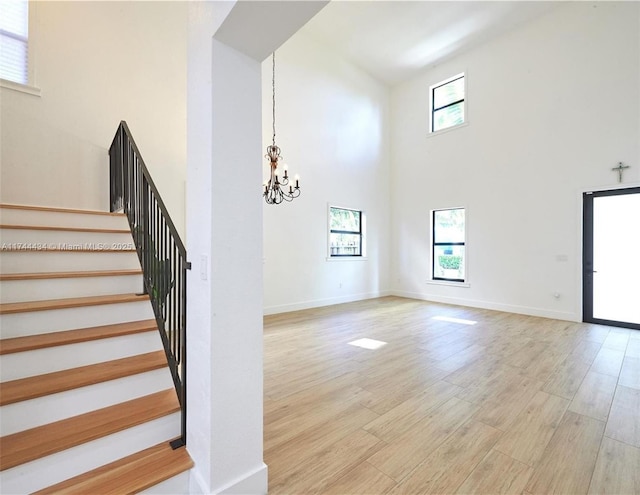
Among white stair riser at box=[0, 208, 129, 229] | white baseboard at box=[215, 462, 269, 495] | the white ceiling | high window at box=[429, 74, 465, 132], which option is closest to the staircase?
white baseboard at box=[215, 462, 269, 495]

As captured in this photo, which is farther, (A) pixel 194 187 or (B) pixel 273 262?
(B) pixel 273 262

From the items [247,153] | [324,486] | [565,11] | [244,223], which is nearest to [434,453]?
[324,486]

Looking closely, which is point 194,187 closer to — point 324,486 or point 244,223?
point 244,223

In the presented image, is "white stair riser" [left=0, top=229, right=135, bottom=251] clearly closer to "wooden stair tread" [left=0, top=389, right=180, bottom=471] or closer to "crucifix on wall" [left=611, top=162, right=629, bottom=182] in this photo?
"wooden stair tread" [left=0, top=389, right=180, bottom=471]

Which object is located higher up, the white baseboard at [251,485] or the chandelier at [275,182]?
the chandelier at [275,182]

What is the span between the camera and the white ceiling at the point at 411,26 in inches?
209

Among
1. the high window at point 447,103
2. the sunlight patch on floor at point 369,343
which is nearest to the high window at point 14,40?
the sunlight patch on floor at point 369,343

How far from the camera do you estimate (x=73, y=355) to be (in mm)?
1719

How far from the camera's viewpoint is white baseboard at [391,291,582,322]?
5.20 metres

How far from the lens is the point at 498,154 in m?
6.03

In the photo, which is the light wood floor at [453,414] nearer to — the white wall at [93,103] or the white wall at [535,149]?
the white wall at [535,149]

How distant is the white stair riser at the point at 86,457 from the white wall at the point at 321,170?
12.9ft

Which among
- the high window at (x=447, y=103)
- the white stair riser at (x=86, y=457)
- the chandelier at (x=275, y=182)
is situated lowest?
the white stair riser at (x=86, y=457)

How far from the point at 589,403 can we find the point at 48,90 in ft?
21.2
